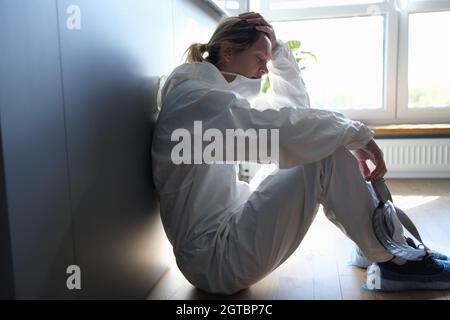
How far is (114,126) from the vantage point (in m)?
1.16

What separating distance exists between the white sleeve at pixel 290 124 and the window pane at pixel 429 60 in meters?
2.76

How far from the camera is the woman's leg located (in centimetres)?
121


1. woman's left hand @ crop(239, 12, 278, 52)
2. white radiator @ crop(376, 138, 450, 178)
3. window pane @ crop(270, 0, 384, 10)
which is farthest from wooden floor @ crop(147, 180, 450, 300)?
window pane @ crop(270, 0, 384, 10)

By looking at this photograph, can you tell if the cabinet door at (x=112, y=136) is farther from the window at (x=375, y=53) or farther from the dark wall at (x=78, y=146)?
the window at (x=375, y=53)

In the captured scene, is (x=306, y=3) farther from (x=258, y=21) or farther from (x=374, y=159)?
(x=374, y=159)

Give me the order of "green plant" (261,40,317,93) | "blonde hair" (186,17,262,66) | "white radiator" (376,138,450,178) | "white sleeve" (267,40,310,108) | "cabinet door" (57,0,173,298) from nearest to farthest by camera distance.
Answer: "cabinet door" (57,0,173,298) → "blonde hair" (186,17,262,66) → "white sleeve" (267,40,310,108) → "green plant" (261,40,317,93) → "white radiator" (376,138,450,178)

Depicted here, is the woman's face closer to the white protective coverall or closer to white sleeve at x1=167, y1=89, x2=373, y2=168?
the white protective coverall

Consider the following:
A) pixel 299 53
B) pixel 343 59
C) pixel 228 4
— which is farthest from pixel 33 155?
pixel 343 59

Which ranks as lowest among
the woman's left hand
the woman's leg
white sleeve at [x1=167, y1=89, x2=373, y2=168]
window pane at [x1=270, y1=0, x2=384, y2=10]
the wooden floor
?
the wooden floor

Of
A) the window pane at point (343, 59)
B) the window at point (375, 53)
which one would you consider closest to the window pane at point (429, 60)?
the window at point (375, 53)

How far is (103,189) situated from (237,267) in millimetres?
437

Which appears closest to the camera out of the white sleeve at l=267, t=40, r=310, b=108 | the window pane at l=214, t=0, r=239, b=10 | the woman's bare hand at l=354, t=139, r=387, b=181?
the woman's bare hand at l=354, t=139, r=387, b=181

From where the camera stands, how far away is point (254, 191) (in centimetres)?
129

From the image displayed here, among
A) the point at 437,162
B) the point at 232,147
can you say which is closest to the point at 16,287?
the point at 232,147
